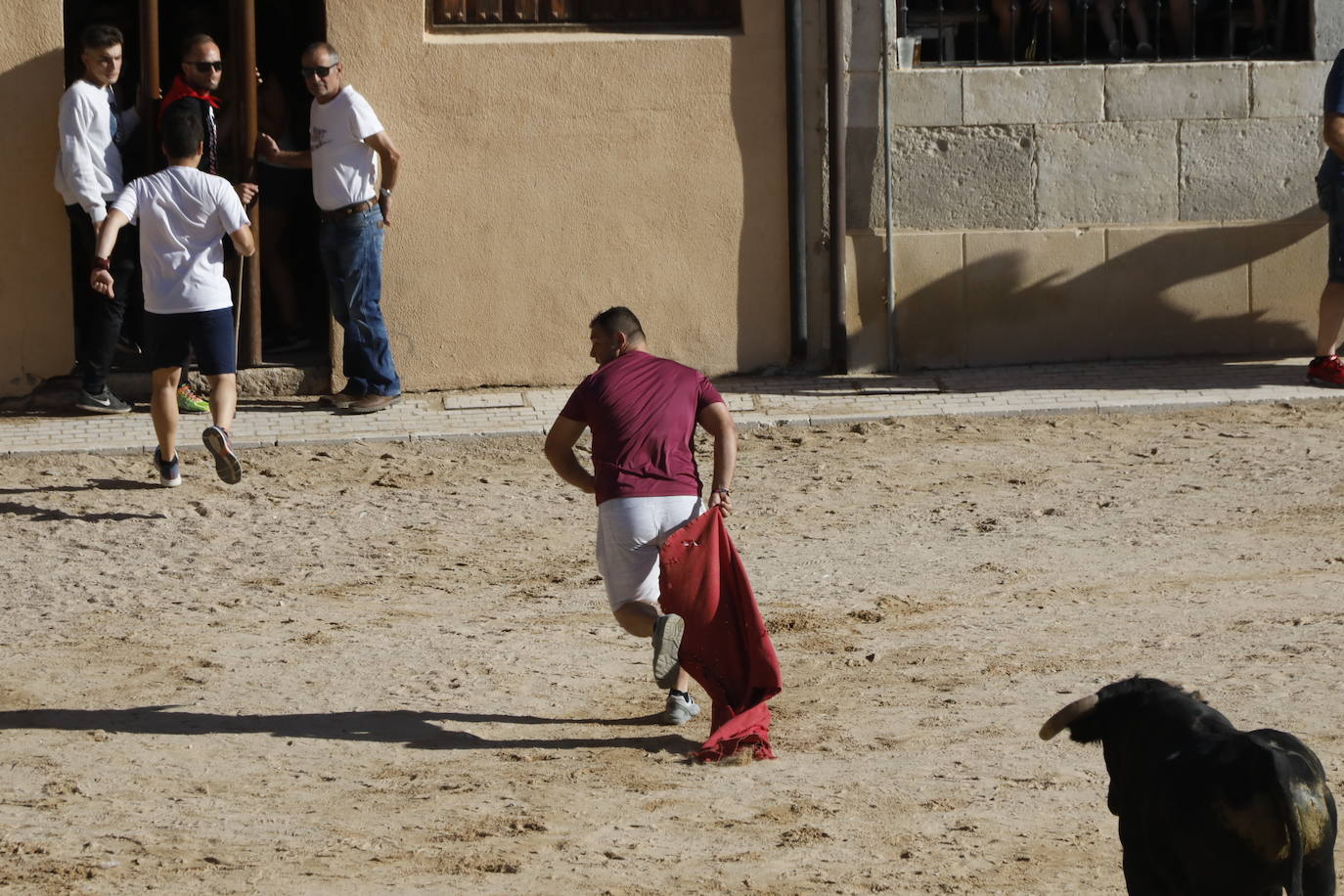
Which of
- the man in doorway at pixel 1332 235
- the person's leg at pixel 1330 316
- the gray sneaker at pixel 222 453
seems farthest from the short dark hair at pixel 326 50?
the person's leg at pixel 1330 316

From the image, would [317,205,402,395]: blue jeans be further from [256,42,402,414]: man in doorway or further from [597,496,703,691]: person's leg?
[597,496,703,691]: person's leg

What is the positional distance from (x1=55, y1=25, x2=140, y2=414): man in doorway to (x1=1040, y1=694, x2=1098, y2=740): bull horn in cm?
736

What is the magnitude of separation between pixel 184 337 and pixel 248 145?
2234 mm

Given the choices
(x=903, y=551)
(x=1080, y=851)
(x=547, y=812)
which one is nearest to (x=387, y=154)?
(x=903, y=551)

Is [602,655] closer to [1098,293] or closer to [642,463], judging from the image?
[642,463]

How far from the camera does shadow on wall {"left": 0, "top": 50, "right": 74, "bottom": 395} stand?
10.9m

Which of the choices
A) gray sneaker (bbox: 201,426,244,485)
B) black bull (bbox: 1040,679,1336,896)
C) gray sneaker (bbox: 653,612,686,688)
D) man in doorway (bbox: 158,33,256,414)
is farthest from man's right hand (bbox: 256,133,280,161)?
black bull (bbox: 1040,679,1336,896)

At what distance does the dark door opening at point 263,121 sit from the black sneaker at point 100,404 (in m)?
0.56

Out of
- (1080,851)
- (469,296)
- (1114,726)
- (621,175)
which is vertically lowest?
(1080,851)

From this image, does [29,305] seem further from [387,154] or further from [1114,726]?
[1114,726]

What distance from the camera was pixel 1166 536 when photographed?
8.63 metres

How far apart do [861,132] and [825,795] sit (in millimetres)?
6606

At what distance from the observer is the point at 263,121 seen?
38.5ft

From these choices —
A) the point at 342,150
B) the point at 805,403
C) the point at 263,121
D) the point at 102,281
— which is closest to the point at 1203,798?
the point at 102,281
